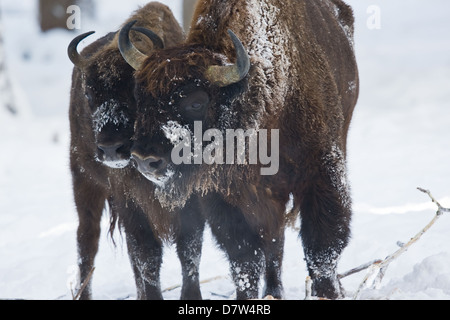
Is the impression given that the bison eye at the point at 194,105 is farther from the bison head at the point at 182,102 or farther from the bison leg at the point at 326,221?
the bison leg at the point at 326,221

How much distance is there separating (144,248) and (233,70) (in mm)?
1987

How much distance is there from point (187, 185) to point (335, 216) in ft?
3.54

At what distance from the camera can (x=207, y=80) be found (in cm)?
404

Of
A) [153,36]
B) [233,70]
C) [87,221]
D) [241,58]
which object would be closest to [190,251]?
[87,221]

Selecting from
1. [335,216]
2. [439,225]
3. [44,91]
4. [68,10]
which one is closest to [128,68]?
[335,216]

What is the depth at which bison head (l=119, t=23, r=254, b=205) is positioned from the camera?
3939mm

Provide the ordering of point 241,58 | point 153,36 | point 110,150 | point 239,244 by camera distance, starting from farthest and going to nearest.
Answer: point 153,36 → point 239,244 → point 110,150 → point 241,58

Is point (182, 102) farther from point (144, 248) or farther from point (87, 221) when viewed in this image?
point (87, 221)

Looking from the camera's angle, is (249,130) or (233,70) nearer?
(233,70)

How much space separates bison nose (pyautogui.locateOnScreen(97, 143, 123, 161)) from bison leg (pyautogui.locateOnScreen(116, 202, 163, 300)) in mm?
825

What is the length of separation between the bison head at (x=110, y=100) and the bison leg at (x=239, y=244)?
759 millimetres

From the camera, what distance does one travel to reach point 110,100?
15.3 feet

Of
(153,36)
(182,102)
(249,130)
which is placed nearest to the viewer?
(182,102)

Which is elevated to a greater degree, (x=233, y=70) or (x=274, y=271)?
(x=233, y=70)
